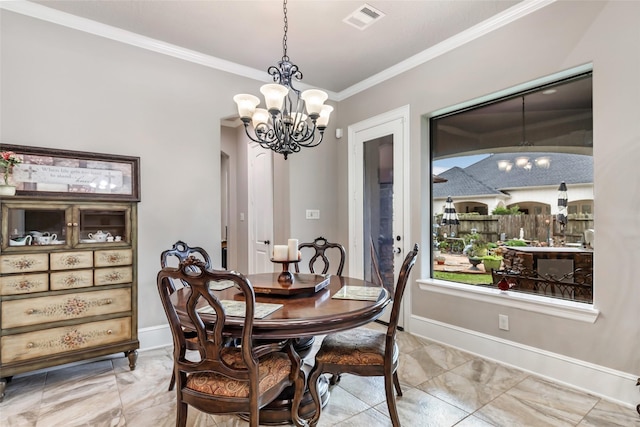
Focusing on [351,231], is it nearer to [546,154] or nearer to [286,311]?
[546,154]

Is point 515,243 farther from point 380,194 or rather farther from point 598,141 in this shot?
point 380,194

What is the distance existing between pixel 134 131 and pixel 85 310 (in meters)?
1.55

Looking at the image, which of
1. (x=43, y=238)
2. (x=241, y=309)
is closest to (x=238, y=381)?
(x=241, y=309)

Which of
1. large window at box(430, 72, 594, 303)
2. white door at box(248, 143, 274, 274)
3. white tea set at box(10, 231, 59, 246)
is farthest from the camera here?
white door at box(248, 143, 274, 274)

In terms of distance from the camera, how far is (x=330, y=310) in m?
1.72

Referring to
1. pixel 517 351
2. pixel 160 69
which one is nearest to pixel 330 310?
pixel 517 351

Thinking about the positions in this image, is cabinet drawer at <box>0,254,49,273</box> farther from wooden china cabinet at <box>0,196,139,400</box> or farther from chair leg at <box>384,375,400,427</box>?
chair leg at <box>384,375,400,427</box>

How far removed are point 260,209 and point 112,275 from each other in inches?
93.2

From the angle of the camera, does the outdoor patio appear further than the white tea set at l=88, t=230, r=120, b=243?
Yes

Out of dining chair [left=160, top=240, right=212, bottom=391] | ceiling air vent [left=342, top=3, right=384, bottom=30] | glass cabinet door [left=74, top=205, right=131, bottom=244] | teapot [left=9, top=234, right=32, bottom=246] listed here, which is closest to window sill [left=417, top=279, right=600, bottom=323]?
dining chair [left=160, top=240, right=212, bottom=391]

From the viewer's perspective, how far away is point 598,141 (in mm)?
2242

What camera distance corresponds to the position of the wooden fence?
8.18 ft

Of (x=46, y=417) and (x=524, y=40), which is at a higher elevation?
(x=524, y=40)

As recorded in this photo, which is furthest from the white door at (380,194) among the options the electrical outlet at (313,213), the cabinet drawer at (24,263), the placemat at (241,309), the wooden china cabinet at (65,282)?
the cabinet drawer at (24,263)
